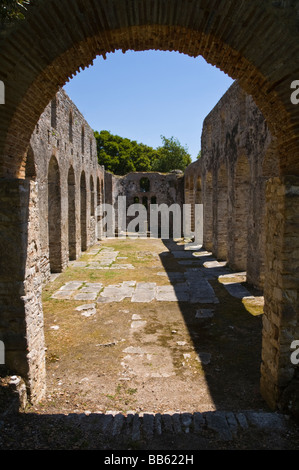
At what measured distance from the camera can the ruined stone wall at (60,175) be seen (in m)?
10.2

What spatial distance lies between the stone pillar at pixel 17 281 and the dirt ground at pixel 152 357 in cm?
68

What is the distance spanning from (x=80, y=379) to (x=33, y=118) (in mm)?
3945

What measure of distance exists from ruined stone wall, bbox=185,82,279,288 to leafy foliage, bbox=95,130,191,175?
23508mm

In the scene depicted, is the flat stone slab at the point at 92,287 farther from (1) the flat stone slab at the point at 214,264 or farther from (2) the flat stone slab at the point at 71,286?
(1) the flat stone slab at the point at 214,264

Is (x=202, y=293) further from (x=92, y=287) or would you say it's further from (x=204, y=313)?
(x=92, y=287)

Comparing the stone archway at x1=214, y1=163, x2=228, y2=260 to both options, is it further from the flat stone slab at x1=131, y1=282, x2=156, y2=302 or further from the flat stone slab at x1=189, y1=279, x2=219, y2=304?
the flat stone slab at x1=131, y1=282, x2=156, y2=302

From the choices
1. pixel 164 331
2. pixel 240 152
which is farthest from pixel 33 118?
pixel 240 152

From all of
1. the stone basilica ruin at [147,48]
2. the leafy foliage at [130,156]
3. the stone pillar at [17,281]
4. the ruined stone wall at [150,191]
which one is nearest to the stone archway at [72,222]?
the stone basilica ruin at [147,48]

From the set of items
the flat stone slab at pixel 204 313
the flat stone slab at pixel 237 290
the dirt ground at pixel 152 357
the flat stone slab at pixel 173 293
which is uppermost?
the flat stone slab at pixel 237 290

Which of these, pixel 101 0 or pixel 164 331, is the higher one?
pixel 101 0

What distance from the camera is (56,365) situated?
5.54 m

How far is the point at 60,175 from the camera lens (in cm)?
1231
